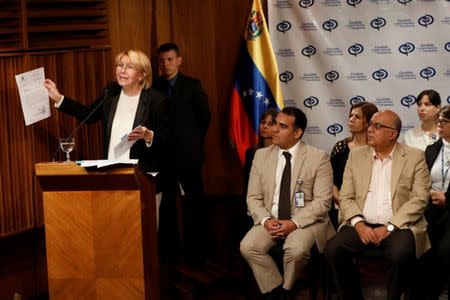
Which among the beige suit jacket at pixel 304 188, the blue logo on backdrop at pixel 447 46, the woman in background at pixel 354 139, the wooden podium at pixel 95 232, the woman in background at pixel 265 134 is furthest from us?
the blue logo on backdrop at pixel 447 46

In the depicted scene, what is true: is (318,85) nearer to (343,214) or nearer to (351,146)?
(351,146)

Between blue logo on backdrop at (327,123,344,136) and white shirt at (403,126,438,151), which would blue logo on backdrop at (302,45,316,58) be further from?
white shirt at (403,126,438,151)

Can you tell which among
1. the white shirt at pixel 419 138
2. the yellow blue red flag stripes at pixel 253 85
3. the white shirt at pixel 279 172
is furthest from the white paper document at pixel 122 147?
the white shirt at pixel 419 138

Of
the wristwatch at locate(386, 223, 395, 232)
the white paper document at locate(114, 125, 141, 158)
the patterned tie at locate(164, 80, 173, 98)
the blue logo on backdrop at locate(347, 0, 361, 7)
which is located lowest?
the wristwatch at locate(386, 223, 395, 232)

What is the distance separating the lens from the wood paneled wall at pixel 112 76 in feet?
15.7

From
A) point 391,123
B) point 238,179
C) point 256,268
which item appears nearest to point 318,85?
point 238,179

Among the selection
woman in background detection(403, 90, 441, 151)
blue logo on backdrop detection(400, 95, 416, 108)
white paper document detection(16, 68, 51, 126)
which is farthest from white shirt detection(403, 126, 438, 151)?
white paper document detection(16, 68, 51, 126)

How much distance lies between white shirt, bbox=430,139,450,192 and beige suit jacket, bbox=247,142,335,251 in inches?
28.0

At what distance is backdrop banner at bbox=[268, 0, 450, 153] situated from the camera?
5.86 m

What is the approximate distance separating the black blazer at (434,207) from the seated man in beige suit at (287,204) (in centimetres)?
64

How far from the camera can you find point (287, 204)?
15.1 feet

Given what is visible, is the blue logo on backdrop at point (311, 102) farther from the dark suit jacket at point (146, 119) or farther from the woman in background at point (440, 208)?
the dark suit jacket at point (146, 119)

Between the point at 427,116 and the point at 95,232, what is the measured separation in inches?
105

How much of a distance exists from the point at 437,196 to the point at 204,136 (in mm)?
2028
